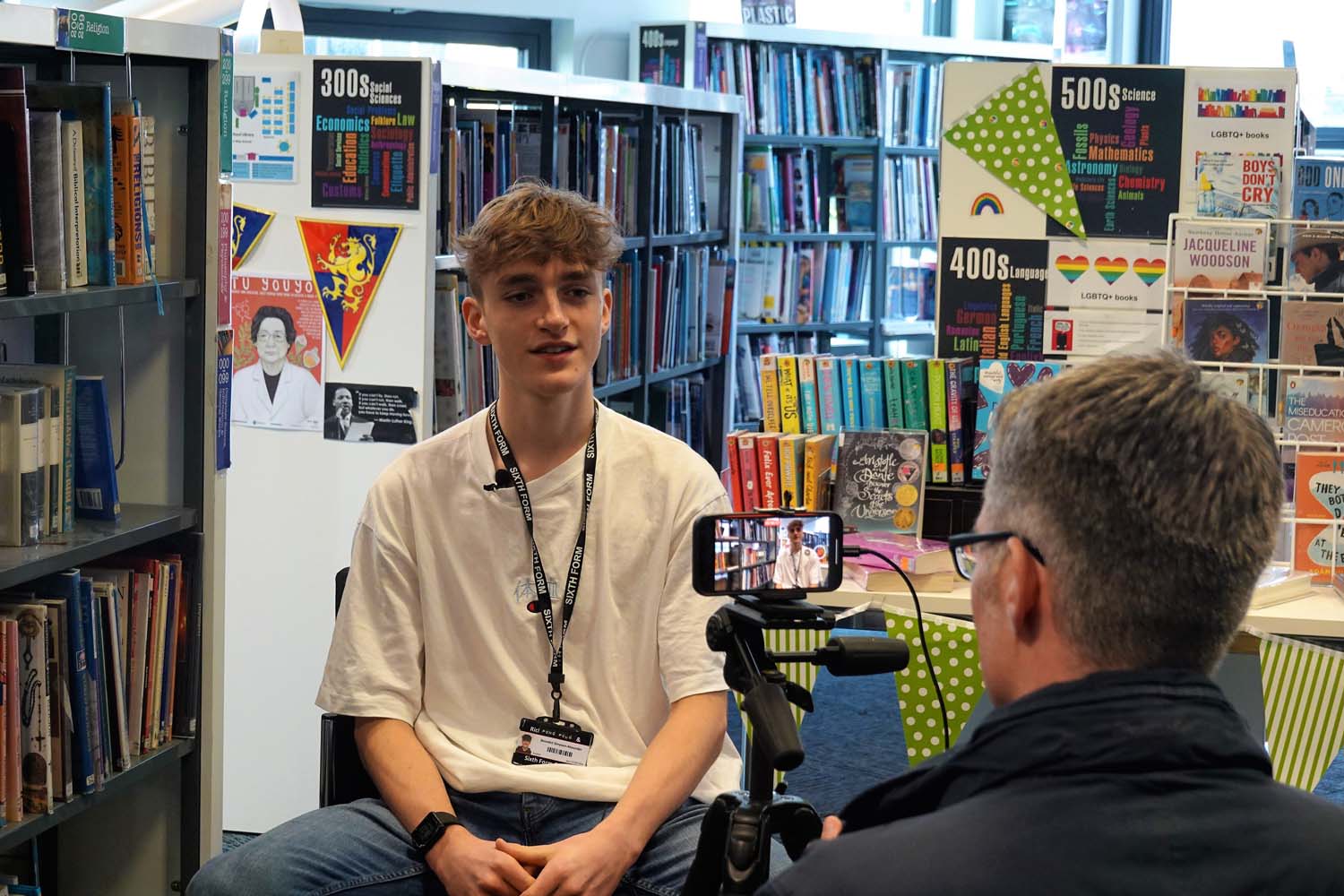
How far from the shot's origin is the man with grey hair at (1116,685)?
3.28 ft

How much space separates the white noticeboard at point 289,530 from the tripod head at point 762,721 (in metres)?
1.85

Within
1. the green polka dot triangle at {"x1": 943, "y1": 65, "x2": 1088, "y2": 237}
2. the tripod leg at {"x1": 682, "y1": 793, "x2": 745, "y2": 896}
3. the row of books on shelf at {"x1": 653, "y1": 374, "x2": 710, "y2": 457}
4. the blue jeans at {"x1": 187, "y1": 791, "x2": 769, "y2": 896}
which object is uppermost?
the green polka dot triangle at {"x1": 943, "y1": 65, "x2": 1088, "y2": 237}

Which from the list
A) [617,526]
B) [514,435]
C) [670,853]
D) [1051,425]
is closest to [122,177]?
[514,435]

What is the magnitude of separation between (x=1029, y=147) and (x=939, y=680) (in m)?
1.12

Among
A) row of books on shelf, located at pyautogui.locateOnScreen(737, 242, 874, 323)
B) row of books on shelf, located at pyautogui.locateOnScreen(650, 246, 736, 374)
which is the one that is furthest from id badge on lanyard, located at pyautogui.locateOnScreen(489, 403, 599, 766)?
row of books on shelf, located at pyautogui.locateOnScreen(737, 242, 874, 323)

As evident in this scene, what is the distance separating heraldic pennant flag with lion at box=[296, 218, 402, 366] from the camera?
10.3ft

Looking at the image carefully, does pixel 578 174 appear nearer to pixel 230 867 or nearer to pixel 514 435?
pixel 514 435

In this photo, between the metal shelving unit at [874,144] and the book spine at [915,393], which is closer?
the book spine at [915,393]

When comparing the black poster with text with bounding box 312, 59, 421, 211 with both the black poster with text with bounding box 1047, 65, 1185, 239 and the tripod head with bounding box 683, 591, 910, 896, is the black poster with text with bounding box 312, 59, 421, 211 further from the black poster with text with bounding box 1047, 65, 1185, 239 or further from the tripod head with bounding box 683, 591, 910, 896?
the tripod head with bounding box 683, 591, 910, 896

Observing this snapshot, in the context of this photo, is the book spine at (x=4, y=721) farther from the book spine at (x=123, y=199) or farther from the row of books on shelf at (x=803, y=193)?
the row of books on shelf at (x=803, y=193)

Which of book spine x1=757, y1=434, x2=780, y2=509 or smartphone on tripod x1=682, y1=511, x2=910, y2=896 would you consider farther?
book spine x1=757, y1=434, x2=780, y2=509

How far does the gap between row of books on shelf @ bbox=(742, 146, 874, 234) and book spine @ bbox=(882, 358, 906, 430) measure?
3.53m

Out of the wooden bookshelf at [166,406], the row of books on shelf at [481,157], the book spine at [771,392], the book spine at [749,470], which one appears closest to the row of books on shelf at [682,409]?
the row of books on shelf at [481,157]

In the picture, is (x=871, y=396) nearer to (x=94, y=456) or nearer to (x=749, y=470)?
(x=749, y=470)
